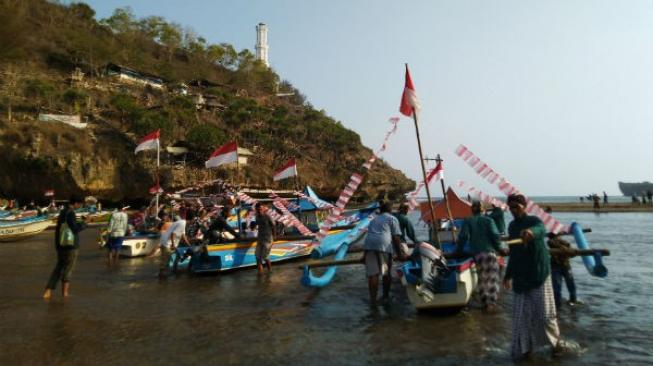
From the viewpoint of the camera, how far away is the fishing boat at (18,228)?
2386cm

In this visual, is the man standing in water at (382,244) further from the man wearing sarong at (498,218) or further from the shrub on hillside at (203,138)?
the shrub on hillside at (203,138)

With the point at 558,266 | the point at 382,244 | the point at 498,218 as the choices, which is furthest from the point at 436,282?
the point at 498,218

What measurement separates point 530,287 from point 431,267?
2.57 meters

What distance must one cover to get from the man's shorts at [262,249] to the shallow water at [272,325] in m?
0.78

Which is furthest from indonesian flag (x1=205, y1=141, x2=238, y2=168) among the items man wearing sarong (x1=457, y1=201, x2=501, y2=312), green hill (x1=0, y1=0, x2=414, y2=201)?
green hill (x1=0, y1=0, x2=414, y2=201)

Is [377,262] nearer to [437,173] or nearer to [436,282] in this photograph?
[436,282]

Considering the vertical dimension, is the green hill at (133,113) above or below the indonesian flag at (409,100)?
above

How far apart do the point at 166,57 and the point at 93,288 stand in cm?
9159

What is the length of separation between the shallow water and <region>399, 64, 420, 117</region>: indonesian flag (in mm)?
4118

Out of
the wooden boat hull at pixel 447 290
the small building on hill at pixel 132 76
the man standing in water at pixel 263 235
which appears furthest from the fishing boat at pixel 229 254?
the small building on hill at pixel 132 76

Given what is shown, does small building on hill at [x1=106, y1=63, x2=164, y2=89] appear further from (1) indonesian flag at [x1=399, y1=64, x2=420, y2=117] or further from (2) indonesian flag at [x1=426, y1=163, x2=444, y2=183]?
(1) indonesian flag at [x1=399, y1=64, x2=420, y2=117]

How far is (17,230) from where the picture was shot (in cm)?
2422

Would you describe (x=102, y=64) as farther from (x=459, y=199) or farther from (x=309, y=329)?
(x=309, y=329)

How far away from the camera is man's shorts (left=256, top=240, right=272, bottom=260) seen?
42.5 ft
